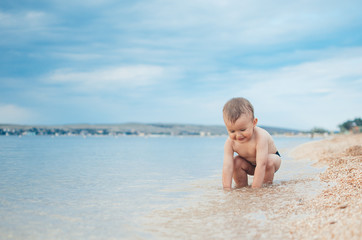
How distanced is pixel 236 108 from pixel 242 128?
1.06 feet

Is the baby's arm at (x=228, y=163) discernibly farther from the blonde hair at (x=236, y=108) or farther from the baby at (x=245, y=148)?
the blonde hair at (x=236, y=108)

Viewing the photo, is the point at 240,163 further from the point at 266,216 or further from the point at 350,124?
the point at 350,124

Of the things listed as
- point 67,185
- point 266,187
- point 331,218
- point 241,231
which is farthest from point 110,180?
A: point 331,218

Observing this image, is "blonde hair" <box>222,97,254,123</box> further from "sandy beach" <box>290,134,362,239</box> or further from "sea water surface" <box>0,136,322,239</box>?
"sandy beach" <box>290,134,362,239</box>

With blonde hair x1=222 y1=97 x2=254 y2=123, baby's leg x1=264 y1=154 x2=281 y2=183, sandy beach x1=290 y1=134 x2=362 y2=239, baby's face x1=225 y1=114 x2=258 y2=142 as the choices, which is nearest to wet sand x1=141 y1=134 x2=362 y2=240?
sandy beach x1=290 y1=134 x2=362 y2=239

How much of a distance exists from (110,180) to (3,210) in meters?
2.83

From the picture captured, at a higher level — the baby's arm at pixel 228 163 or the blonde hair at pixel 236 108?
the blonde hair at pixel 236 108

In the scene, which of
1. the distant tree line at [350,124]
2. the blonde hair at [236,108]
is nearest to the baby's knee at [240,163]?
the blonde hair at [236,108]

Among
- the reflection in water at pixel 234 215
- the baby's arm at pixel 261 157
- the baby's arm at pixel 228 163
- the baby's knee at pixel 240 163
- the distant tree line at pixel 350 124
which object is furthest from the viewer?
the distant tree line at pixel 350 124

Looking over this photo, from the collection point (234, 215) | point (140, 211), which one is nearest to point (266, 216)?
point (234, 215)

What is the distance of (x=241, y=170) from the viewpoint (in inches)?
197

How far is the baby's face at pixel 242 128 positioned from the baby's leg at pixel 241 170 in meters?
0.57

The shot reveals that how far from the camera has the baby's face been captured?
4137 mm

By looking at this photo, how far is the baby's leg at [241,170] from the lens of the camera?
16.1 feet
